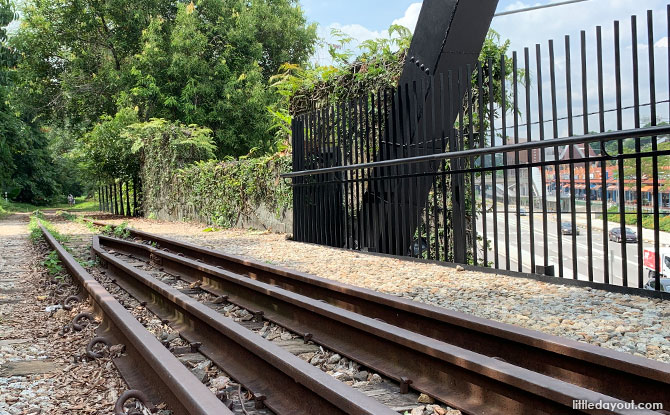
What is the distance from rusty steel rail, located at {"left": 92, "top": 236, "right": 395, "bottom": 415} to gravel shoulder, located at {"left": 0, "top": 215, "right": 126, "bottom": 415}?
2.16ft

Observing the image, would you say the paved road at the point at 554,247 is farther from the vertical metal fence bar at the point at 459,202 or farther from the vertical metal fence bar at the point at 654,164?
the vertical metal fence bar at the point at 459,202

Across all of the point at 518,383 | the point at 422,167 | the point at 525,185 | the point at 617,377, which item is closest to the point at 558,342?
the point at 617,377

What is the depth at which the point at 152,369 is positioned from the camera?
3.03m

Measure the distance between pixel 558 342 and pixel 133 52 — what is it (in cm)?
3326

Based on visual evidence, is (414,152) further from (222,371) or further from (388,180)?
(222,371)

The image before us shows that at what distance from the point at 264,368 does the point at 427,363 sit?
87 cm

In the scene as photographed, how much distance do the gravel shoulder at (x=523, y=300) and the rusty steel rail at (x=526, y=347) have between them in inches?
23.1

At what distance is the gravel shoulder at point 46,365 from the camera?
117 inches

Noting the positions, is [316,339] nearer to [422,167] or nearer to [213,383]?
[213,383]

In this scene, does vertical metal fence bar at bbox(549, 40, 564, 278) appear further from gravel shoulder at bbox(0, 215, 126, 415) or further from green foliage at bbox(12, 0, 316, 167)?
green foliage at bbox(12, 0, 316, 167)

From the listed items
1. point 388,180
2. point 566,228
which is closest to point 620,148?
point 566,228

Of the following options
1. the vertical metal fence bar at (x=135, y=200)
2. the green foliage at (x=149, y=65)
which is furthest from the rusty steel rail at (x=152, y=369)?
the green foliage at (x=149, y=65)

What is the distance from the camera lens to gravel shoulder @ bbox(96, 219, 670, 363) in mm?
3625

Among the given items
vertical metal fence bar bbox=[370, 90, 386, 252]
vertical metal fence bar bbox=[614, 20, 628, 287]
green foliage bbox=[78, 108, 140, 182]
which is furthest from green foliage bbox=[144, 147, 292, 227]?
vertical metal fence bar bbox=[614, 20, 628, 287]
